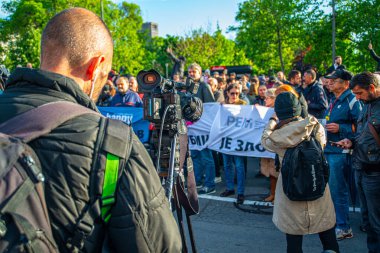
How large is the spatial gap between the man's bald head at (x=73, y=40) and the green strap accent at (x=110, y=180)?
46 centimetres

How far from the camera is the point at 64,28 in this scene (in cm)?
164

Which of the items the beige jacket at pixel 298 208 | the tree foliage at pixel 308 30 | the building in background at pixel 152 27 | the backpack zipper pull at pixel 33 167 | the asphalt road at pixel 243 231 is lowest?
the asphalt road at pixel 243 231

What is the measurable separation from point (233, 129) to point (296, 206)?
3.92m

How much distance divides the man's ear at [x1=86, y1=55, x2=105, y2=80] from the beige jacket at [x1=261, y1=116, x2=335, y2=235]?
2.30m

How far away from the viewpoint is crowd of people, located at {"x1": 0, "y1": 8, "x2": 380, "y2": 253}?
54.7 inches

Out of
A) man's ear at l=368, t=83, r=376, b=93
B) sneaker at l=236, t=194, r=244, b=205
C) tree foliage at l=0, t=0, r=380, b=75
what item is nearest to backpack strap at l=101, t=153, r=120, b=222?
man's ear at l=368, t=83, r=376, b=93

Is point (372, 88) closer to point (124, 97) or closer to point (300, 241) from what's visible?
point (300, 241)

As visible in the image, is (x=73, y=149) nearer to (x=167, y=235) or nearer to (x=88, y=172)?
(x=88, y=172)

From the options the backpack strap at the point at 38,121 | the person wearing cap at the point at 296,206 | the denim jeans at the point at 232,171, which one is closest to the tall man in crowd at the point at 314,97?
the denim jeans at the point at 232,171

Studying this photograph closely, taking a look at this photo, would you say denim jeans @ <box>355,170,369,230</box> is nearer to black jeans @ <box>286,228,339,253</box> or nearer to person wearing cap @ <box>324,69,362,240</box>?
person wearing cap @ <box>324,69,362,240</box>

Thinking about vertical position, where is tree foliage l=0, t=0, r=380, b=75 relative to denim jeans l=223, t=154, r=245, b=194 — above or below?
above

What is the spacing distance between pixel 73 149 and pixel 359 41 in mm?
22977

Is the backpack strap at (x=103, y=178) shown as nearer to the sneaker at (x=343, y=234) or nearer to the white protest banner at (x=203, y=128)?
the sneaker at (x=343, y=234)

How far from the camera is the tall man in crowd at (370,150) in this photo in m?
3.86
